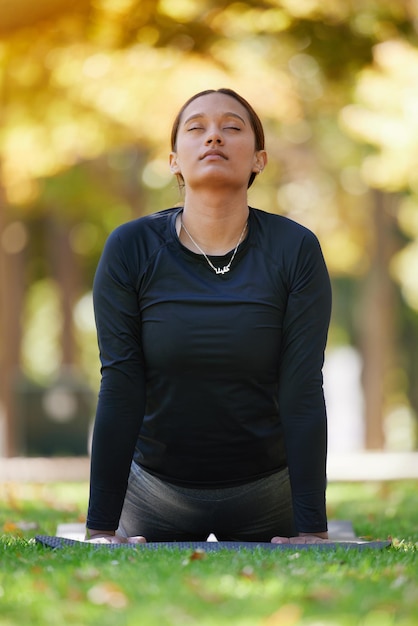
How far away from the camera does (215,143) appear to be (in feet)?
15.1

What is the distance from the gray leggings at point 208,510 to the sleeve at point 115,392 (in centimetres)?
29

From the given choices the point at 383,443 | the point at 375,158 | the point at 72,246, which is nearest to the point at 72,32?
the point at 375,158

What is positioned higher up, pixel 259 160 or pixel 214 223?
pixel 259 160

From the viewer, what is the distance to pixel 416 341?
97.1 ft

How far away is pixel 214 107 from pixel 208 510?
1.78 m

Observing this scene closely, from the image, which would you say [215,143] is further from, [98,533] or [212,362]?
[98,533]

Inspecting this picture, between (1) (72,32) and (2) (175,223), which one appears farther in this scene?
(1) (72,32)

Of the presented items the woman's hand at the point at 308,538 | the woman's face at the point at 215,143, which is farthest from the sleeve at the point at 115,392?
the woman's hand at the point at 308,538

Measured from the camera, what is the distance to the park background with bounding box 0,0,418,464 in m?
10.9

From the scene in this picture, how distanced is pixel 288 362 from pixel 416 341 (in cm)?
2572

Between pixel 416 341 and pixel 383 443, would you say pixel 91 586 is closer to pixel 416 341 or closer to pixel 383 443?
pixel 383 443

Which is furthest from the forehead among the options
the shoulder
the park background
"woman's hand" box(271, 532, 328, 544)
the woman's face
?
"woman's hand" box(271, 532, 328, 544)

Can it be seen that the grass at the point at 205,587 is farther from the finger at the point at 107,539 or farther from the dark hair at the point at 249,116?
the dark hair at the point at 249,116

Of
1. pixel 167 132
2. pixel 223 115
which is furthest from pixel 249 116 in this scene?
pixel 167 132
